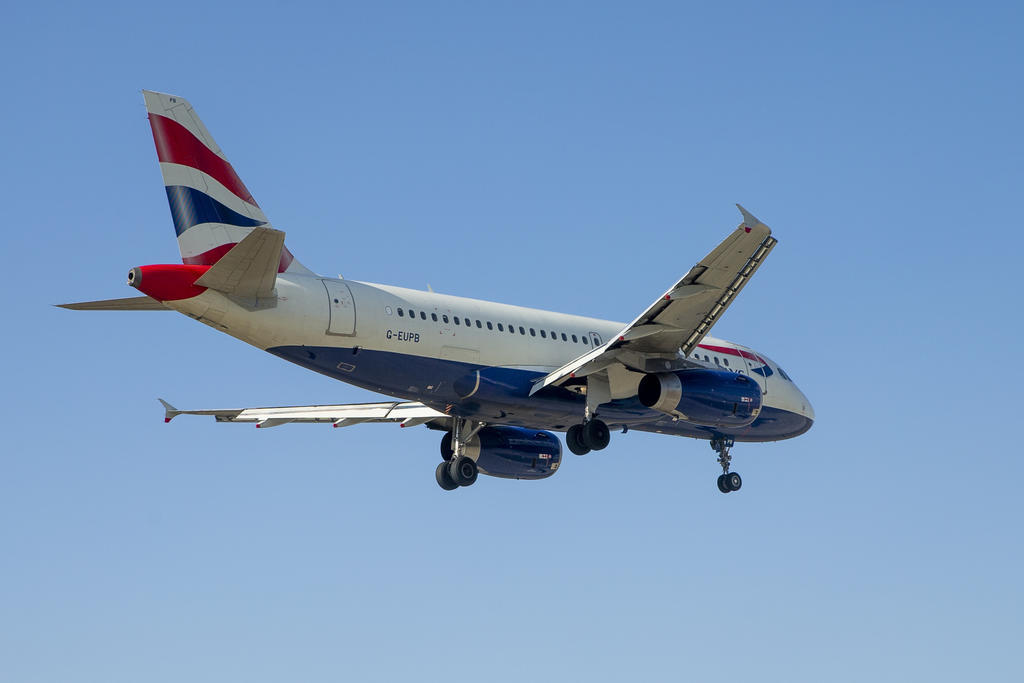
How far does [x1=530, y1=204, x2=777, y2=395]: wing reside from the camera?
29.5m

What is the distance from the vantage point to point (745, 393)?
33719 mm

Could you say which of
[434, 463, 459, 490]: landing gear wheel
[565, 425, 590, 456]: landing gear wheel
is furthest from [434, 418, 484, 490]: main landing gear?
[565, 425, 590, 456]: landing gear wheel

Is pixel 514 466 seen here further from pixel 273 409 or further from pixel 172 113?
pixel 172 113

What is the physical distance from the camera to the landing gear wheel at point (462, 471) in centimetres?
3562

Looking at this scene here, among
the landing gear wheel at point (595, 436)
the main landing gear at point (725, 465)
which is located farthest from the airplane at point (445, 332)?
the main landing gear at point (725, 465)

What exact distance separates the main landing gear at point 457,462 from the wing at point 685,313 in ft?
12.6

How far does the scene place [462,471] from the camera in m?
35.6

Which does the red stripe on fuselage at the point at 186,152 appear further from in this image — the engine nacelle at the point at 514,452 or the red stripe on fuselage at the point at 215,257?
the engine nacelle at the point at 514,452

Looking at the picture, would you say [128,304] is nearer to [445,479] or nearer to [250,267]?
[250,267]

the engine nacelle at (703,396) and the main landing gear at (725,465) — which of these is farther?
the main landing gear at (725,465)

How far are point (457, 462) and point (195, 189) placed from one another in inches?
396

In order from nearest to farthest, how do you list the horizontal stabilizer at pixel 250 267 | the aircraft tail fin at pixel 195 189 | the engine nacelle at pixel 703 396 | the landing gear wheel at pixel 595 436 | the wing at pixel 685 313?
the horizontal stabilizer at pixel 250 267, the wing at pixel 685 313, the aircraft tail fin at pixel 195 189, the engine nacelle at pixel 703 396, the landing gear wheel at pixel 595 436

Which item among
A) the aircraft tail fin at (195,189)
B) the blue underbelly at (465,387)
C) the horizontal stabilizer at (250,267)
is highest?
the aircraft tail fin at (195,189)

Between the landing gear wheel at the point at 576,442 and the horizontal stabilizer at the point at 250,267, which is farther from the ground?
the horizontal stabilizer at the point at 250,267
